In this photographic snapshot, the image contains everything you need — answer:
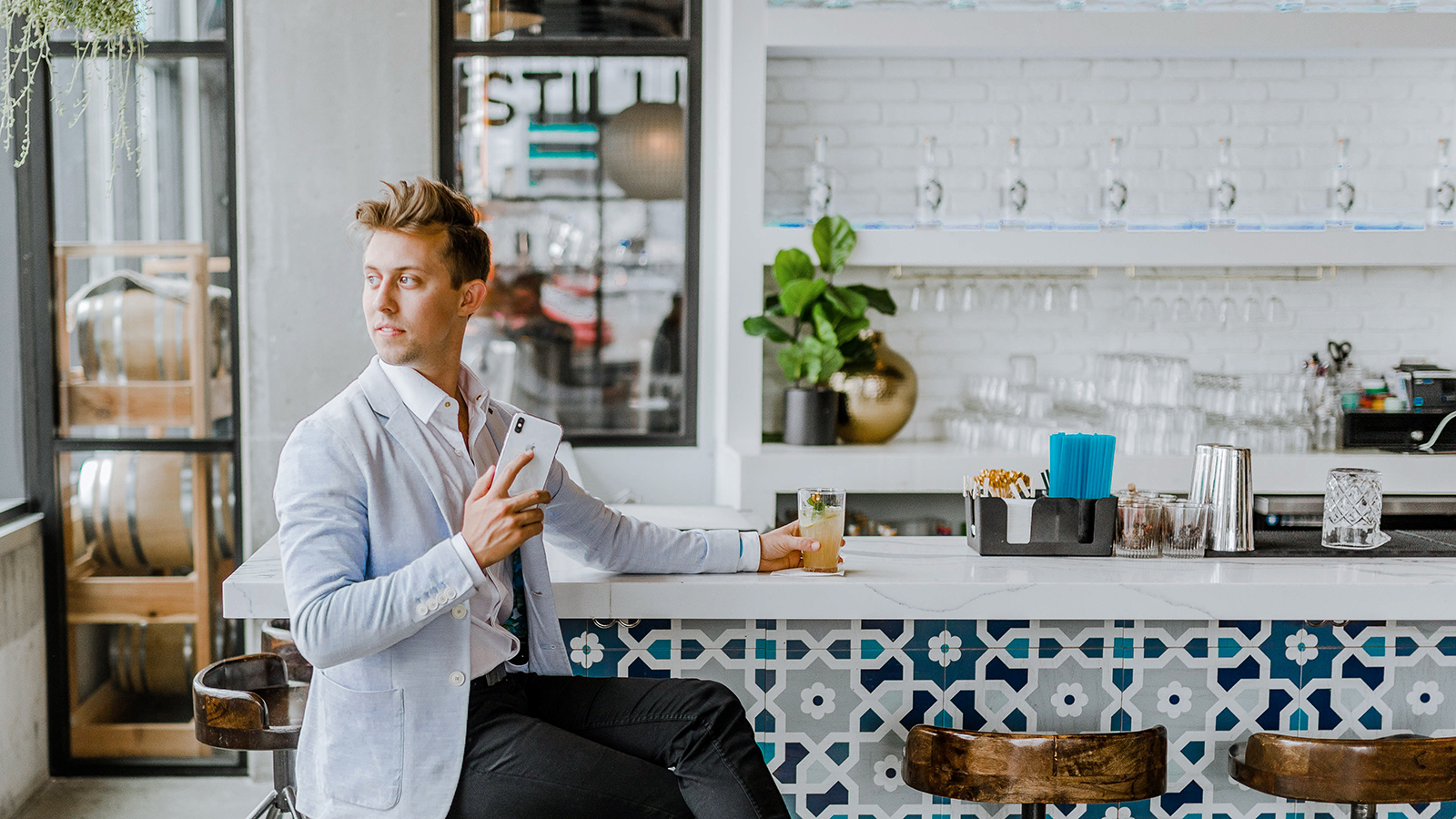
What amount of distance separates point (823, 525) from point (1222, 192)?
105 inches

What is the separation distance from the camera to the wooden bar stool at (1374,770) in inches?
70.6

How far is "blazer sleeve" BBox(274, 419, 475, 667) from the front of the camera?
1.47 metres

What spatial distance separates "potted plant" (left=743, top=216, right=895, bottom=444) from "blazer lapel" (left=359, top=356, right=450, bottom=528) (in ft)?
7.27

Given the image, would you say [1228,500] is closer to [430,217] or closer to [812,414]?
[430,217]

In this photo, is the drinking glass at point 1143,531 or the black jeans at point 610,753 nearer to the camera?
the black jeans at point 610,753

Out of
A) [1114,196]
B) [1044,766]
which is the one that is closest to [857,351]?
[1114,196]

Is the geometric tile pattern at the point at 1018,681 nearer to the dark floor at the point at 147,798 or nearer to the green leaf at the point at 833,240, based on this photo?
the green leaf at the point at 833,240

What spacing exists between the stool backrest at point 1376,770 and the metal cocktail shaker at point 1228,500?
0.50 metres

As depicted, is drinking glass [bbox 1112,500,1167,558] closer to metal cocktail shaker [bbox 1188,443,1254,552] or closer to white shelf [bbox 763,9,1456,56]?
metal cocktail shaker [bbox 1188,443,1254,552]

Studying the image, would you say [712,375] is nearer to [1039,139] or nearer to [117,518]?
[1039,139]

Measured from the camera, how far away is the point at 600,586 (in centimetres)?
194

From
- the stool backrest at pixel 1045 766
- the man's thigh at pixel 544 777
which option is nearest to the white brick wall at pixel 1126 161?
the stool backrest at pixel 1045 766

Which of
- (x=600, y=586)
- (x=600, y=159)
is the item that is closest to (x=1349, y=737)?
(x=600, y=586)

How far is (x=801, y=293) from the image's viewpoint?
372 cm
